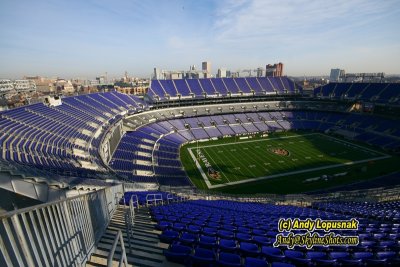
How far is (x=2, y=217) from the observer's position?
11.7 feet

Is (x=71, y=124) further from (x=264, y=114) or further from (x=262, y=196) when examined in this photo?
(x=264, y=114)

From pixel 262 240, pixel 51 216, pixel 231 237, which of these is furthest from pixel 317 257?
pixel 51 216

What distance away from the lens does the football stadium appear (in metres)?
6.44

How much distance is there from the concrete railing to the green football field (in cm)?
2883

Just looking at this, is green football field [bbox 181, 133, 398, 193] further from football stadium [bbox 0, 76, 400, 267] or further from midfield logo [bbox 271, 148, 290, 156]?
football stadium [bbox 0, 76, 400, 267]

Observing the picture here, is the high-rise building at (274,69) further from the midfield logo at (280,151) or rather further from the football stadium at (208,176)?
the midfield logo at (280,151)

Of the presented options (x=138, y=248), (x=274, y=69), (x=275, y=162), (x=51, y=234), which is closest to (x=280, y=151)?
(x=275, y=162)

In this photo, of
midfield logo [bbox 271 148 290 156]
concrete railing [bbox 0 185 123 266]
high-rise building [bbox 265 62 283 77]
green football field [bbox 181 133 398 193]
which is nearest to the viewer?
concrete railing [bbox 0 185 123 266]

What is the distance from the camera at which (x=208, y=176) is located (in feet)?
125

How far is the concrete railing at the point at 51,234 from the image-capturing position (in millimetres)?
3703

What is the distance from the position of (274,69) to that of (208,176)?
139096 mm

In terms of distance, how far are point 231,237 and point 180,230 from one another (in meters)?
1.77

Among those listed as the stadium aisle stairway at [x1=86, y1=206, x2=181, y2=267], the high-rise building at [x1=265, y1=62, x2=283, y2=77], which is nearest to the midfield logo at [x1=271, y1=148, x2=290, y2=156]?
the stadium aisle stairway at [x1=86, y1=206, x2=181, y2=267]

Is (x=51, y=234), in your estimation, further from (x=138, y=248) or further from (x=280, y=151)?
(x=280, y=151)
